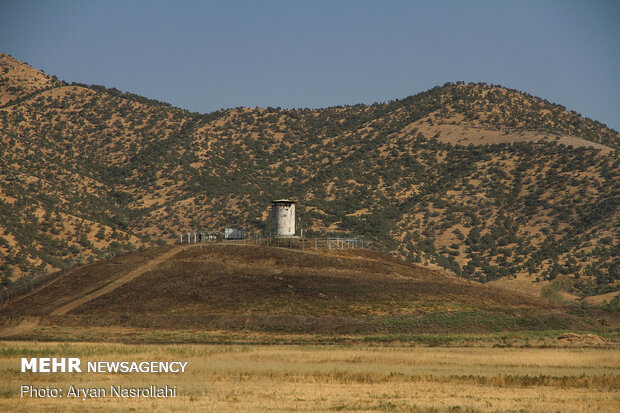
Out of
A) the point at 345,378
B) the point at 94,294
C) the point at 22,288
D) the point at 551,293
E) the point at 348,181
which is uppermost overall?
the point at 348,181

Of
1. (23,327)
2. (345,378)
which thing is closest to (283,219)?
(23,327)

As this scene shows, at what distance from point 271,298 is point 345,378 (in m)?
34.2

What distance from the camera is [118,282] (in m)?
80.1

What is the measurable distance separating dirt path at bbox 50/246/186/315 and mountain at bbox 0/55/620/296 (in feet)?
79.1

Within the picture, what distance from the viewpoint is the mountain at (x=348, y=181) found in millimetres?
125500

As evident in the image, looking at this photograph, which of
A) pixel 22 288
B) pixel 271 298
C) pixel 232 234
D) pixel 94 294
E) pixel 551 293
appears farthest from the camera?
pixel 551 293

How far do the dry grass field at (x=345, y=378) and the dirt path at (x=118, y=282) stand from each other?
16.0m

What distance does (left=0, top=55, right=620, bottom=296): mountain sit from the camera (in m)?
126

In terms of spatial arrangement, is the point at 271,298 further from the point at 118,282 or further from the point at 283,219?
the point at 283,219

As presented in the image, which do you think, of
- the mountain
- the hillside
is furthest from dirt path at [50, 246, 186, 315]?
the mountain

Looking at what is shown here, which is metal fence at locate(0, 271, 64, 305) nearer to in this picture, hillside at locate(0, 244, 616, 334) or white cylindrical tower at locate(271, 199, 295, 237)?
hillside at locate(0, 244, 616, 334)

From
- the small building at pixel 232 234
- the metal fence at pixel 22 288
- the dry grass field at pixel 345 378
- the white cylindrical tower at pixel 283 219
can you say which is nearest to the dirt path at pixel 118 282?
the metal fence at pixel 22 288

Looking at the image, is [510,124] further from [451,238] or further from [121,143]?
[121,143]

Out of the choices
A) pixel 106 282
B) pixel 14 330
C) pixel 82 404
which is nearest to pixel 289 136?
pixel 106 282
